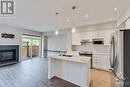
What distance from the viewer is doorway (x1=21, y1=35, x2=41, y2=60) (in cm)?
1001

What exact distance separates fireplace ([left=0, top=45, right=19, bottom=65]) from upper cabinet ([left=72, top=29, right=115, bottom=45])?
14.0 ft

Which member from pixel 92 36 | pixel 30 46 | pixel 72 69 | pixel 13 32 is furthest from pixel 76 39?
pixel 30 46

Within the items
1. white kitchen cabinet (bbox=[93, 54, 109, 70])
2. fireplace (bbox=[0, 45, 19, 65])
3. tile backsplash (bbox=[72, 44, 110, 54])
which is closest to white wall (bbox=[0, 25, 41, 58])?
fireplace (bbox=[0, 45, 19, 65])

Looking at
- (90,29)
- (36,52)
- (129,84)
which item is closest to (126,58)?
(129,84)

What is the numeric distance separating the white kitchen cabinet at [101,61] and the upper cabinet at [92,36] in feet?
2.66

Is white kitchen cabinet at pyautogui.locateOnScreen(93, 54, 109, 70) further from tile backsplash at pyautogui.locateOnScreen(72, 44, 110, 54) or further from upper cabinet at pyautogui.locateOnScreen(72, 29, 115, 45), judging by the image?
upper cabinet at pyautogui.locateOnScreen(72, 29, 115, 45)

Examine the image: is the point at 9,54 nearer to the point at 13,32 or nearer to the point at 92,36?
the point at 13,32

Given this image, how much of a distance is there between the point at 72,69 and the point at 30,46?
7581mm

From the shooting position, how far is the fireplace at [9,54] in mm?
7135

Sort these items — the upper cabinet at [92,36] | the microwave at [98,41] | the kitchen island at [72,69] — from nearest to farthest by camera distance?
the kitchen island at [72,69], the upper cabinet at [92,36], the microwave at [98,41]

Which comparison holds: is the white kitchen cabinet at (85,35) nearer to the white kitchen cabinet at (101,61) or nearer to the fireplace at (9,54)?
the white kitchen cabinet at (101,61)

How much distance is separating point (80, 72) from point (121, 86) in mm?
1931

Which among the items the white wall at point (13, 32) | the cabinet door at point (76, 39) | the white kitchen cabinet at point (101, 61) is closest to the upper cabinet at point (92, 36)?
the cabinet door at point (76, 39)

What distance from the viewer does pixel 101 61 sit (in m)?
6.32
